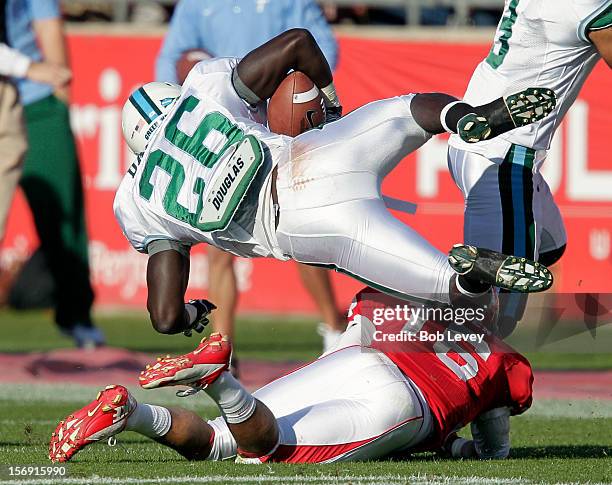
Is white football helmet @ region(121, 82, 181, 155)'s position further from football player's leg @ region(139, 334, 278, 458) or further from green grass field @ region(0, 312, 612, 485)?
football player's leg @ region(139, 334, 278, 458)

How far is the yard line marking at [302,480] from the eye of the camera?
4.06 m

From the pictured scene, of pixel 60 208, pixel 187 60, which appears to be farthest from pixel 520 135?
pixel 60 208

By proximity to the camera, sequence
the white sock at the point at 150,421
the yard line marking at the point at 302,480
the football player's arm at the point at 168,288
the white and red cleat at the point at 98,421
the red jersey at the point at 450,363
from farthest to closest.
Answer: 1. the football player's arm at the point at 168,288
2. the red jersey at the point at 450,363
3. the white sock at the point at 150,421
4. the white and red cleat at the point at 98,421
5. the yard line marking at the point at 302,480

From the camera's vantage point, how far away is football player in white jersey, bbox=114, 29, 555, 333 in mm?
4734

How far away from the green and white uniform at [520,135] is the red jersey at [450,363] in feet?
2.36

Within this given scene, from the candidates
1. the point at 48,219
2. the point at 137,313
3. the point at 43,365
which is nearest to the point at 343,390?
the point at 43,365

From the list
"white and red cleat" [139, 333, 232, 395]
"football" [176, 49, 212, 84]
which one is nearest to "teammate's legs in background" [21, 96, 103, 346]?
"football" [176, 49, 212, 84]

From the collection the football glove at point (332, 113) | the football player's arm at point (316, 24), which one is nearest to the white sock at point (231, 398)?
the football glove at point (332, 113)

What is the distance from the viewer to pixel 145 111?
17.9 ft

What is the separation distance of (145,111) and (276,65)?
0.57 m

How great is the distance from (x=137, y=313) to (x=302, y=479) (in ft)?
24.5

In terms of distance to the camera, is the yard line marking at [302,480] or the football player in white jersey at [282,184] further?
the football player in white jersey at [282,184]

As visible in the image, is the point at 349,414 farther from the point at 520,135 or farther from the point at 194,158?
the point at 520,135

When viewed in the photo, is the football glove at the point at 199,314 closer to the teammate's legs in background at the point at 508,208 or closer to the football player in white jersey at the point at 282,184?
the football player in white jersey at the point at 282,184
